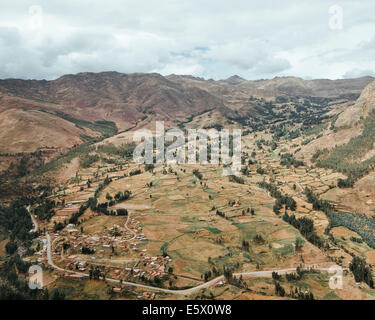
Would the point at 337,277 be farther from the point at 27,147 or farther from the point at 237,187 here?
the point at 27,147

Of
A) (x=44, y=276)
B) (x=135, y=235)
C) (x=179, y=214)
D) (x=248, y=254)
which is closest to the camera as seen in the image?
(x=44, y=276)

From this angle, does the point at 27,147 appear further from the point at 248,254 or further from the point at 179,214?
the point at 248,254

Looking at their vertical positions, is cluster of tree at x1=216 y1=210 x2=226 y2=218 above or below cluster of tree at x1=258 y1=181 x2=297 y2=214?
below

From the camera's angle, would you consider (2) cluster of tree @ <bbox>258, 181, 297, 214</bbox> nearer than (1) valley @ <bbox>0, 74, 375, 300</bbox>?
No

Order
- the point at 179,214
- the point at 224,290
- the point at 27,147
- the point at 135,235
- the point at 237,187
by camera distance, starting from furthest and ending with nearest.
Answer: the point at 27,147 < the point at 237,187 < the point at 179,214 < the point at 135,235 < the point at 224,290

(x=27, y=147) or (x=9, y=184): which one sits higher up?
(x=27, y=147)

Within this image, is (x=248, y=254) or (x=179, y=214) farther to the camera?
(x=179, y=214)

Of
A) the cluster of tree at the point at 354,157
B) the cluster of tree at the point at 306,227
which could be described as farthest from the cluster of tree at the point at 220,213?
the cluster of tree at the point at 354,157

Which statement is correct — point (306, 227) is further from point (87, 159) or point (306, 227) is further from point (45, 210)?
point (87, 159)

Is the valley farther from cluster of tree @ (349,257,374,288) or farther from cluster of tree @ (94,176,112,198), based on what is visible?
cluster of tree @ (94,176,112,198)

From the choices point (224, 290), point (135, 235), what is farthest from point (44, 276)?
point (224, 290)

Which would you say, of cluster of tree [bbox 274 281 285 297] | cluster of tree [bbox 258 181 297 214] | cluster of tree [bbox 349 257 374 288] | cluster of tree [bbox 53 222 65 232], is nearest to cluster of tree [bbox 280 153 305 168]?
cluster of tree [bbox 258 181 297 214]
